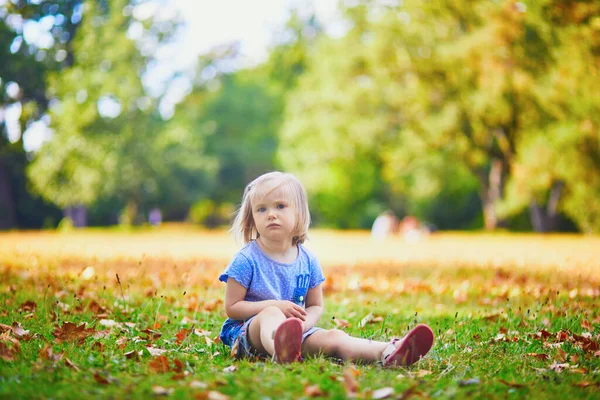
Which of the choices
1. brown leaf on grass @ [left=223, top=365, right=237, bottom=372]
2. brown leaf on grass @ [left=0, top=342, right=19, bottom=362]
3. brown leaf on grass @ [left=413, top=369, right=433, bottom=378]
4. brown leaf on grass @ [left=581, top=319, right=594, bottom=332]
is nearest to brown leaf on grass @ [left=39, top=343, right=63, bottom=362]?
brown leaf on grass @ [left=0, top=342, right=19, bottom=362]

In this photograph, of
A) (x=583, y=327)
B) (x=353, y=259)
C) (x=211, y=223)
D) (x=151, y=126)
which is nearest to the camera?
(x=583, y=327)

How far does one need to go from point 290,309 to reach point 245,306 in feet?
0.95

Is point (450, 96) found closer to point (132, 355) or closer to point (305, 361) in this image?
point (305, 361)

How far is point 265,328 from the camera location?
3.28 metres

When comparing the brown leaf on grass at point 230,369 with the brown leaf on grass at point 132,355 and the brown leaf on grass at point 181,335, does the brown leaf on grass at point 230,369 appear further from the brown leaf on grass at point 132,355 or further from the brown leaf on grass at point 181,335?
the brown leaf on grass at point 181,335

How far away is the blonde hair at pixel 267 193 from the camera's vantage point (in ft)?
11.9

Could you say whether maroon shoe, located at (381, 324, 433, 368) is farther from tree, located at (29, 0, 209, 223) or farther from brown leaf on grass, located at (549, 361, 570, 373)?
tree, located at (29, 0, 209, 223)

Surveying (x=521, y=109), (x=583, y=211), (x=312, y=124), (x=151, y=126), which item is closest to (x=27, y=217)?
(x=151, y=126)

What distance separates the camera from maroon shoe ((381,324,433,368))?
3169 mm

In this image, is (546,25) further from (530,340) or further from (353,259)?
(530,340)

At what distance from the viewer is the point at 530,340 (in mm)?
4062

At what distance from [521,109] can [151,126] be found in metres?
16.6

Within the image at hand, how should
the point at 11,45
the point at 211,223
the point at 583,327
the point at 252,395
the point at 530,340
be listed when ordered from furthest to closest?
the point at 211,223, the point at 11,45, the point at 583,327, the point at 530,340, the point at 252,395

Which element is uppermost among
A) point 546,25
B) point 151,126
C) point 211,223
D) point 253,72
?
point 253,72
